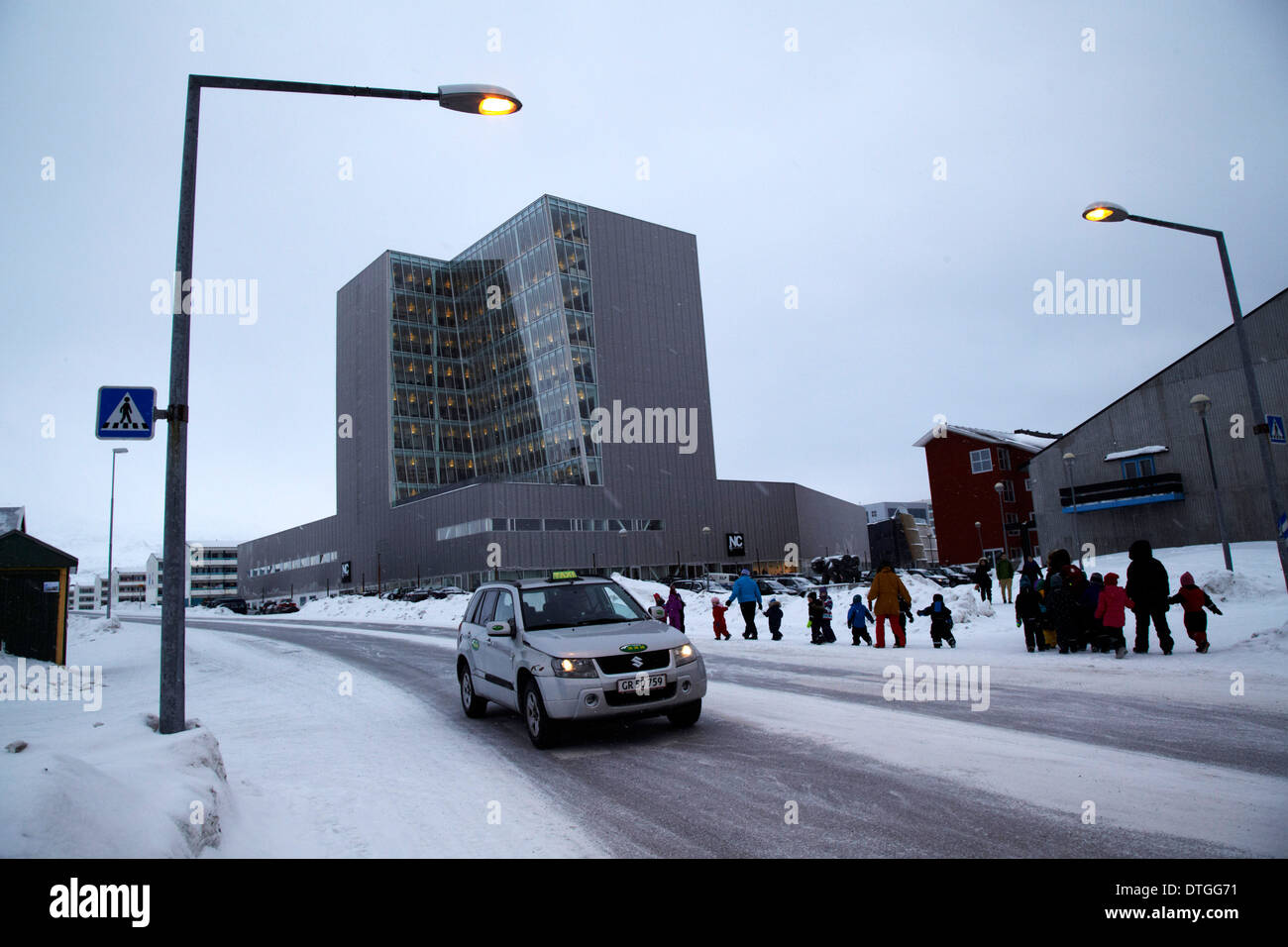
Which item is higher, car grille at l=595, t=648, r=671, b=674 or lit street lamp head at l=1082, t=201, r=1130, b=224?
lit street lamp head at l=1082, t=201, r=1130, b=224

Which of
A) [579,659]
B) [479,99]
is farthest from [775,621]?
[479,99]

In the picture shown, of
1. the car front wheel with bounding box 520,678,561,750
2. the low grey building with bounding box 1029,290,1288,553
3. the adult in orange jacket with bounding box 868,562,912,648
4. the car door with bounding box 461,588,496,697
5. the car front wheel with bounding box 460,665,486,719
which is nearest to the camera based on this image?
the car front wheel with bounding box 520,678,561,750

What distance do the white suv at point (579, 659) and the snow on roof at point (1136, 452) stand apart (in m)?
36.3

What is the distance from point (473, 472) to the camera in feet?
275

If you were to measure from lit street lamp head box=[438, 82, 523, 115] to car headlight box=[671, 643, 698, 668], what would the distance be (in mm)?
5675

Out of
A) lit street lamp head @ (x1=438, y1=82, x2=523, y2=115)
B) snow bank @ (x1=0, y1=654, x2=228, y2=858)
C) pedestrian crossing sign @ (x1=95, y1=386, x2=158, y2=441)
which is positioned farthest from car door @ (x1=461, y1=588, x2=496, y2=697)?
lit street lamp head @ (x1=438, y1=82, x2=523, y2=115)

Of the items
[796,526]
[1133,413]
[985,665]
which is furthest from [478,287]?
[985,665]

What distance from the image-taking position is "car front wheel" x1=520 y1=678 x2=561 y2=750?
24.6 ft

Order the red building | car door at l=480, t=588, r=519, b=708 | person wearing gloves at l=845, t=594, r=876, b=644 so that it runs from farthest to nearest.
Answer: the red building → person wearing gloves at l=845, t=594, r=876, b=644 → car door at l=480, t=588, r=519, b=708

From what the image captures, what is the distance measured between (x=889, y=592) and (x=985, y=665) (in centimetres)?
405

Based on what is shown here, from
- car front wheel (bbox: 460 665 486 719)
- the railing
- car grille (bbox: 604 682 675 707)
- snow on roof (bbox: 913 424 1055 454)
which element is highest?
snow on roof (bbox: 913 424 1055 454)

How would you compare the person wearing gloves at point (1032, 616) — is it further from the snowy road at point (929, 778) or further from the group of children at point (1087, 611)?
the snowy road at point (929, 778)

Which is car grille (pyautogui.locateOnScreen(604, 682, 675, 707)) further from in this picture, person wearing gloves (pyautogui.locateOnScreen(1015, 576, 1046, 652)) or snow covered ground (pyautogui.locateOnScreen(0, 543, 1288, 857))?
person wearing gloves (pyautogui.locateOnScreen(1015, 576, 1046, 652))

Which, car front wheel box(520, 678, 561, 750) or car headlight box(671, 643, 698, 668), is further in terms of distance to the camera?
car headlight box(671, 643, 698, 668)
